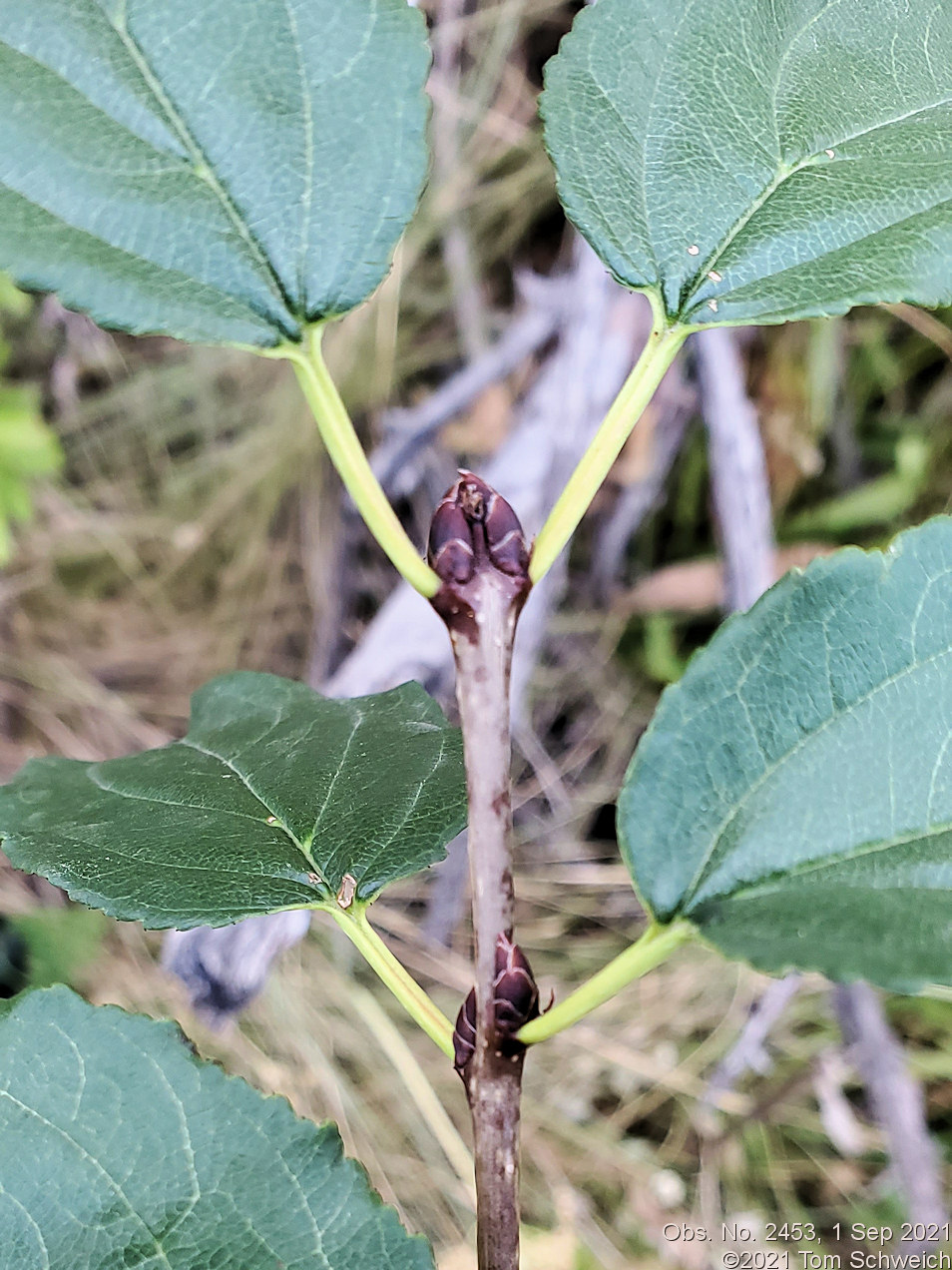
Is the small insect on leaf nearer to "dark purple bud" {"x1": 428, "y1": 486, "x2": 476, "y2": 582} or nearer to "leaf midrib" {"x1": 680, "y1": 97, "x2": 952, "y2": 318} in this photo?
"dark purple bud" {"x1": 428, "y1": 486, "x2": 476, "y2": 582}

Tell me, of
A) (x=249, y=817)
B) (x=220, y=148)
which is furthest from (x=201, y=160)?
(x=249, y=817)

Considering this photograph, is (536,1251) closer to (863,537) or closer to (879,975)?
(863,537)

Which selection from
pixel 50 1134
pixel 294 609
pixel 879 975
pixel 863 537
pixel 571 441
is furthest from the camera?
pixel 294 609

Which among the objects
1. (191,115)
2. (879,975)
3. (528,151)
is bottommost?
(879,975)

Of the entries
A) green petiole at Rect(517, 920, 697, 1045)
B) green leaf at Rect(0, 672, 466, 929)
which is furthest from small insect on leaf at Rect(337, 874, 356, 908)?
green petiole at Rect(517, 920, 697, 1045)

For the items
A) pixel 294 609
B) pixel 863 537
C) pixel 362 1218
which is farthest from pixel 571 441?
pixel 362 1218

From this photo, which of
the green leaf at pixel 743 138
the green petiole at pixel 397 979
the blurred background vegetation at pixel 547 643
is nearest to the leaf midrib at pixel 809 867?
the green petiole at pixel 397 979
